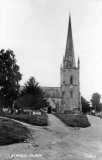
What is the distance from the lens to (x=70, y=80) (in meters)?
77.2

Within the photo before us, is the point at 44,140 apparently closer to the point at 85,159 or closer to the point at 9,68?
the point at 85,159

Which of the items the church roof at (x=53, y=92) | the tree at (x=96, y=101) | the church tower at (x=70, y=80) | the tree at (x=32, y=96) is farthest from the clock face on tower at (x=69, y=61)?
the tree at (x=32, y=96)

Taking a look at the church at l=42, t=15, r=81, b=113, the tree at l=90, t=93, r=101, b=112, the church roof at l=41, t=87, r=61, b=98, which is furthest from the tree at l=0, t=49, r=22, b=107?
the tree at l=90, t=93, r=101, b=112

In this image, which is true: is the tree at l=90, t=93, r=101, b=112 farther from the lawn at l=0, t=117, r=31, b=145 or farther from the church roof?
the lawn at l=0, t=117, r=31, b=145

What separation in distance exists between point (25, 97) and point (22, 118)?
8149mm

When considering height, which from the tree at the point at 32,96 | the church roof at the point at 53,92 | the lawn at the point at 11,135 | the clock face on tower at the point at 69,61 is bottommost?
the lawn at the point at 11,135

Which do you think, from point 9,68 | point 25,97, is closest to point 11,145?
point 25,97

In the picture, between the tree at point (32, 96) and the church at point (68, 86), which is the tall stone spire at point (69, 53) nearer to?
the church at point (68, 86)

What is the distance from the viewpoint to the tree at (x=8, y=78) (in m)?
41.3

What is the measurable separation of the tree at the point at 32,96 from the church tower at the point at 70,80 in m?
31.9

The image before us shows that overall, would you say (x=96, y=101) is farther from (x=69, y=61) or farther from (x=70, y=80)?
(x=69, y=61)

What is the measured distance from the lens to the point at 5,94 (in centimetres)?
4166

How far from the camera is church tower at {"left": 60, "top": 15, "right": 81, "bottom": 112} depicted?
7538cm

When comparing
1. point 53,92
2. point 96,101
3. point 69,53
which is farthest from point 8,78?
point 96,101
